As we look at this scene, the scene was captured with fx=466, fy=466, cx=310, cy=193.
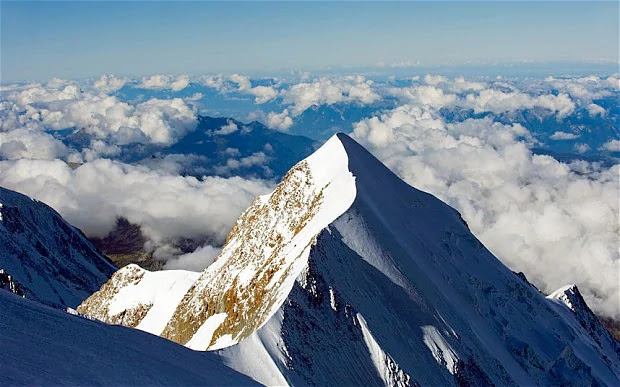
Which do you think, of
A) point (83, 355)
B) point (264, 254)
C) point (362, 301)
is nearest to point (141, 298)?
point (264, 254)

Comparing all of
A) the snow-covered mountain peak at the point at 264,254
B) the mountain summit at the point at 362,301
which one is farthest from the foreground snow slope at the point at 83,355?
the snow-covered mountain peak at the point at 264,254

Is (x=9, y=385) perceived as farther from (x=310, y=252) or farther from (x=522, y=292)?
(x=522, y=292)

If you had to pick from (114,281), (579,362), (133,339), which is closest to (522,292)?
(579,362)

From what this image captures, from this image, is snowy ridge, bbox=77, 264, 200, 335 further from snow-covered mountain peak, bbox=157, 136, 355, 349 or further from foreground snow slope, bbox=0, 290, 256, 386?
foreground snow slope, bbox=0, 290, 256, 386

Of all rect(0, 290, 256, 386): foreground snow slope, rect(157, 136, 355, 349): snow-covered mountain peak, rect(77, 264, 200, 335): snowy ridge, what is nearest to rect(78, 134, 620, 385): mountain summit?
rect(157, 136, 355, 349): snow-covered mountain peak

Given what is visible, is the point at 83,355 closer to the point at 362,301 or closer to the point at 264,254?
the point at 362,301
